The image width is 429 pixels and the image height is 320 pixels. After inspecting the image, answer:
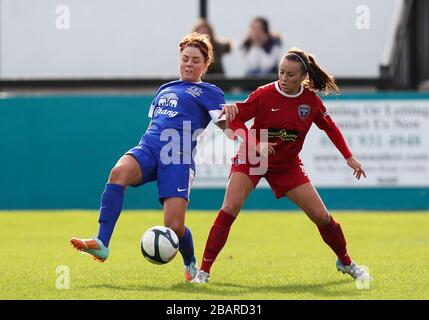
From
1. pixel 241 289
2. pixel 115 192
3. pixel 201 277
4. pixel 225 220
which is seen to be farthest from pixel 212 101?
pixel 241 289

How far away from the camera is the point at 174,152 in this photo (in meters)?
7.93

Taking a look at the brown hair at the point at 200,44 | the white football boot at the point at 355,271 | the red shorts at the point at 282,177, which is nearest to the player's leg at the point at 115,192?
the red shorts at the point at 282,177

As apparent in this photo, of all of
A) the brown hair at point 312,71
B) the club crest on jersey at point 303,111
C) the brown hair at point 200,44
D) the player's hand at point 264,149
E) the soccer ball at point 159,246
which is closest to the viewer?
the soccer ball at point 159,246

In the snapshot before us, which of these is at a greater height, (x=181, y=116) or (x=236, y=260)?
(x=181, y=116)

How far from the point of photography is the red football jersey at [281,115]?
26.4ft

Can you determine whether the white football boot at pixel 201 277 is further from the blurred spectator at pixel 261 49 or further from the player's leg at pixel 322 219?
the blurred spectator at pixel 261 49

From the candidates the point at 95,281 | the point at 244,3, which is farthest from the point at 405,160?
the point at 95,281

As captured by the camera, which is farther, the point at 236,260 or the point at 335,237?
the point at 236,260

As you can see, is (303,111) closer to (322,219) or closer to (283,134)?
(283,134)

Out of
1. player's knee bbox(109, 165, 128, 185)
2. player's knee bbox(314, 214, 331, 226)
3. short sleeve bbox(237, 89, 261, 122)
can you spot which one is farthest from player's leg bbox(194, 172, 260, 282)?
player's knee bbox(109, 165, 128, 185)

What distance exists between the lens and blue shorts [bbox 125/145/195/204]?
308 inches

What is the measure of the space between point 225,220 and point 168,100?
99 cm

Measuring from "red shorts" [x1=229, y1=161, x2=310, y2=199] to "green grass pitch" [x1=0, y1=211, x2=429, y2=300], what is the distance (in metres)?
0.68

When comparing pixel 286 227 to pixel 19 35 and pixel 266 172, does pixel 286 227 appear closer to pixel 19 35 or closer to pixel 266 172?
pixel 266 172
